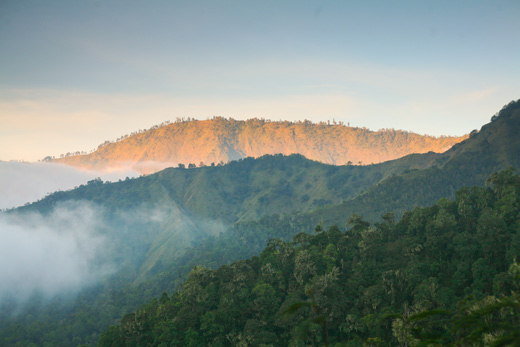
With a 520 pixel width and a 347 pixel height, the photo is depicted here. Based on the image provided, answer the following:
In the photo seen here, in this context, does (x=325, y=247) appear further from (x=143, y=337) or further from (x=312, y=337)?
(x=143, y=337)

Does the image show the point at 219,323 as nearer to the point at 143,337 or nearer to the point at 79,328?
the point at 143,337

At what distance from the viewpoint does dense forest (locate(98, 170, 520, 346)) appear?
71.6 metres

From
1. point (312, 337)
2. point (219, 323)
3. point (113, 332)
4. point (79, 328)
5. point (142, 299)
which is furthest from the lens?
point (142, 299)

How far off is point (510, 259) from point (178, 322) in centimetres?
6543

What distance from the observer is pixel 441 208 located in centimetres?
10031

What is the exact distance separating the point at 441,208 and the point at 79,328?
138590 millimetres

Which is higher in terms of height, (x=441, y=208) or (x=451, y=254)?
(x=441, y=208)

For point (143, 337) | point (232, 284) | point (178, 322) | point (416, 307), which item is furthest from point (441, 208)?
point (143, 337)

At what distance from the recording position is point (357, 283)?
8381cm

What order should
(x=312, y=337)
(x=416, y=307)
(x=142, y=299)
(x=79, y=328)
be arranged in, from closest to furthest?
1. (x=416, y=307)
2. (x=312, y=337)
3. (x=79, y=328)
4. (x=142, y=299)

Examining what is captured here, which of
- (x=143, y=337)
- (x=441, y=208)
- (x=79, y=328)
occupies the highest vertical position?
(x=441, y=208)

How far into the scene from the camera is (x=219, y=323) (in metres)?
81.1

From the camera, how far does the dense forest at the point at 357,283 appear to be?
235 ft

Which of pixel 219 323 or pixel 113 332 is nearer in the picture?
pixel 219 323
